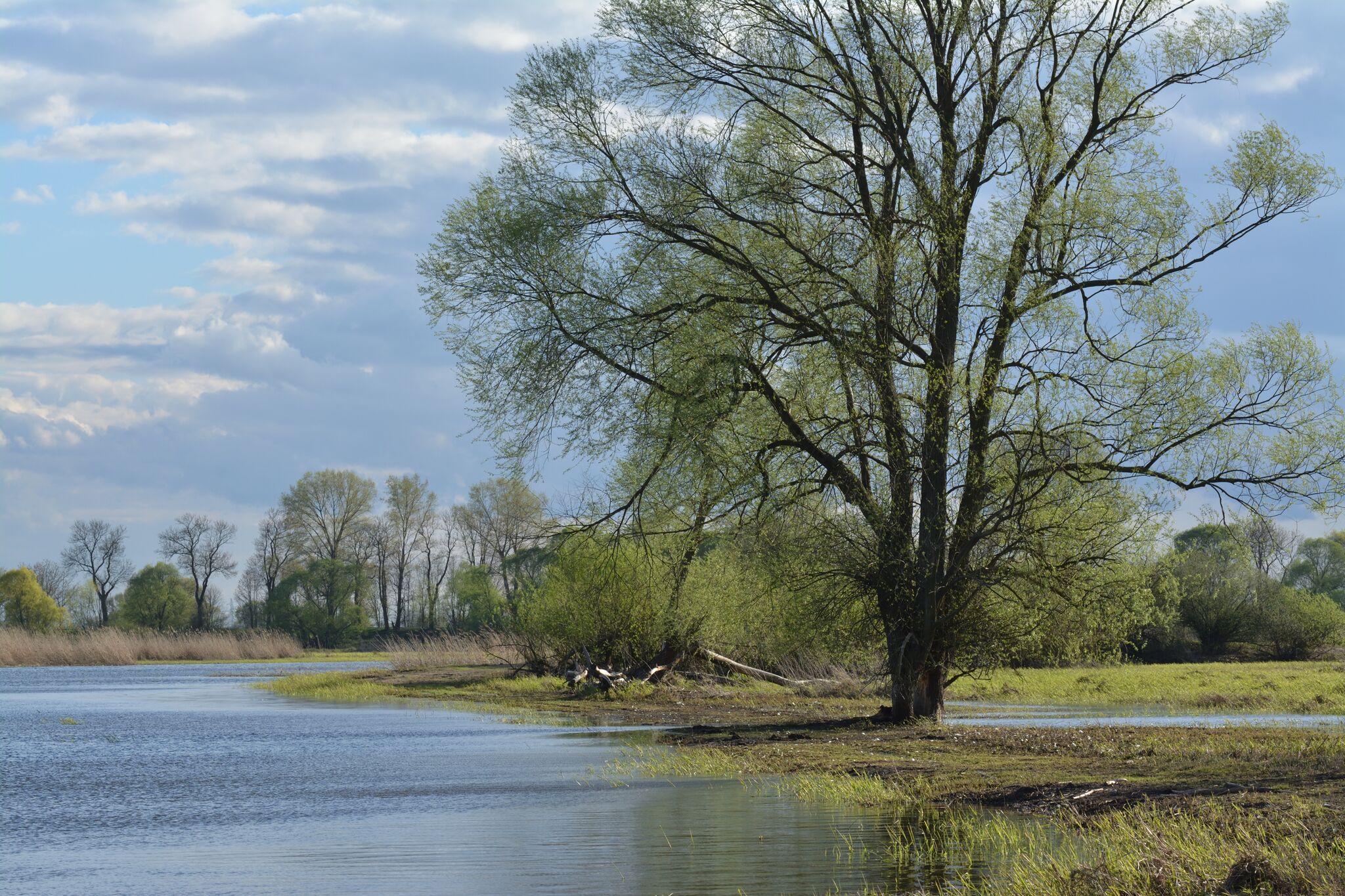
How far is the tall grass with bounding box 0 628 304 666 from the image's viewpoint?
6856cm

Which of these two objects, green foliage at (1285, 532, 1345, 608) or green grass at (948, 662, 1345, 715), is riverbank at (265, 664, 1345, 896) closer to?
green grass at (948, 662, 1345, 715)

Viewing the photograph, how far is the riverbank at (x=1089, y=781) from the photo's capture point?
9.01 metres

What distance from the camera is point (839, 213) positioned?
22375 mm

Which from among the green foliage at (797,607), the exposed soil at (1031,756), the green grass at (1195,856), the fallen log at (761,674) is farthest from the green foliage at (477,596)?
the green grass at (1195,856)

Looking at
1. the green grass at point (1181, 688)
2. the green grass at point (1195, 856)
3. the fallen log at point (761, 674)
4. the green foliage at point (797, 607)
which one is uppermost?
the green foliage at point (797, 607)

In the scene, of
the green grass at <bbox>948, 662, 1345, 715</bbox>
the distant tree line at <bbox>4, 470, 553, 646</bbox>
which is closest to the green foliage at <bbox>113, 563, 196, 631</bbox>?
the distant tree line at <bbox>4, 470, 553, 646</bbox>

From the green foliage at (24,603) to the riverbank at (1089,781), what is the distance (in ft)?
284

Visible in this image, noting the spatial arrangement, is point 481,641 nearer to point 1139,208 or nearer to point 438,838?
point 1139,208

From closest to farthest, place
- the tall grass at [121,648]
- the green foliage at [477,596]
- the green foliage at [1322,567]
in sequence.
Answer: the tall grass at [121,648], the green foliage at [477,596], the green foliage at [1322,567]

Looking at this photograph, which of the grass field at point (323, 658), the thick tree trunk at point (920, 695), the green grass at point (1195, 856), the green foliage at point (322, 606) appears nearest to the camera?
the green grass at point (1195, 856)

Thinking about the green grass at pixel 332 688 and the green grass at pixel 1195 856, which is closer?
the green grass at pixel 1195 856

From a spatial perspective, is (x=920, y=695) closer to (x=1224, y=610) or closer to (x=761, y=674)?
(x=761, y=674)

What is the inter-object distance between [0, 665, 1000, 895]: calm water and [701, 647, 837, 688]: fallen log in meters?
12.7

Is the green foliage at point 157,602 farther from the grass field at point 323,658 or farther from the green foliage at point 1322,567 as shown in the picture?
the green foliage at point 1322,567
